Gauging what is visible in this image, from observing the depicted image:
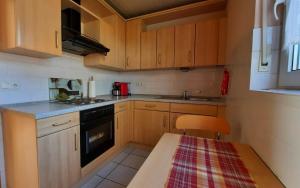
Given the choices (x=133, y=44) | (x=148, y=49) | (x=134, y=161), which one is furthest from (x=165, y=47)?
(x=134, y=161)

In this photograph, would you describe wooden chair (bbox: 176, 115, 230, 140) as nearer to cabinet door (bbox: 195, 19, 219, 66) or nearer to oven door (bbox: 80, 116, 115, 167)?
oven door (bbox: 80, 116, 115, 167)

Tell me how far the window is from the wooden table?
45 cm

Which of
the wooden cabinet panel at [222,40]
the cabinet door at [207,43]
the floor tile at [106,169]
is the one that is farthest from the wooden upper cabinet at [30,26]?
the wooden cabinet panel at [222,40]

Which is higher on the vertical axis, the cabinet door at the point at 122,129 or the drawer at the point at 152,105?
the drawer at the point at 152,105

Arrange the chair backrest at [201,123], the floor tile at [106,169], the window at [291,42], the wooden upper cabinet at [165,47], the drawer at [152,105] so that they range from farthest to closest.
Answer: the wooden upper cabinet at [165,47] → the drawer at [152,105] → the floor tile at [106,169] → the chair backrest at [201,123] → the window at [291,42]

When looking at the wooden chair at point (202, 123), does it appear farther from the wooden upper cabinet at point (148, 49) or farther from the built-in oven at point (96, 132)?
the wooden upper cabinet at point (148, 49)

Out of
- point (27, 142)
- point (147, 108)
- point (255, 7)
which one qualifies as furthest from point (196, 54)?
point (27, 142)

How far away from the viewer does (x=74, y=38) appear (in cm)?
148

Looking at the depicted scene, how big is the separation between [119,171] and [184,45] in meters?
2.02

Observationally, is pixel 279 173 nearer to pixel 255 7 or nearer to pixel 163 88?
pixel 255 7

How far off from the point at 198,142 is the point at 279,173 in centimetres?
37

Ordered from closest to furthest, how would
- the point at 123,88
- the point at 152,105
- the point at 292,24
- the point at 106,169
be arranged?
the point at 292,24 → the point at 106,169 → the point at 152,105 → the point at 123,88

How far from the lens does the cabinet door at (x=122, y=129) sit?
6.74 feet

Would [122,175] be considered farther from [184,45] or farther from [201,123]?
[184,45]
